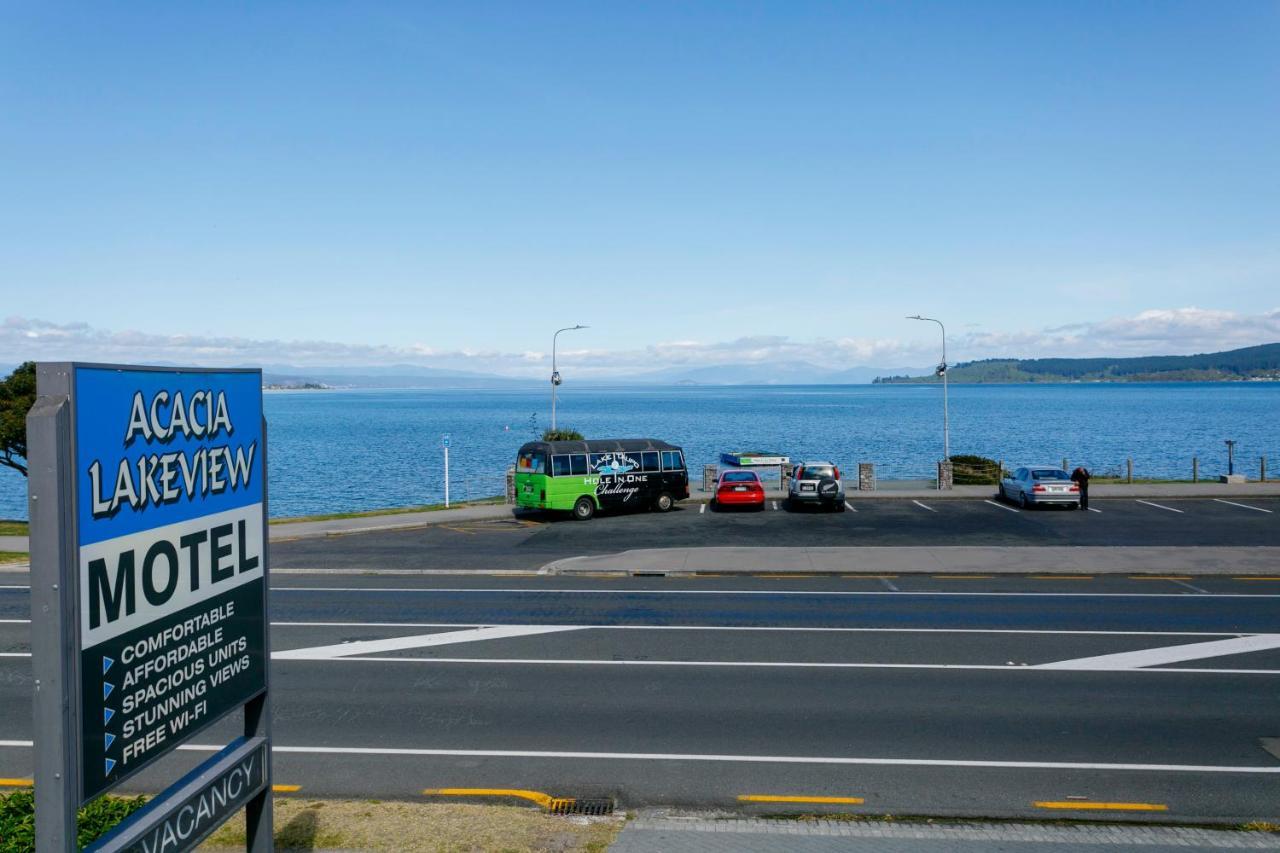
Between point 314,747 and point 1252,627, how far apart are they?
605 inches

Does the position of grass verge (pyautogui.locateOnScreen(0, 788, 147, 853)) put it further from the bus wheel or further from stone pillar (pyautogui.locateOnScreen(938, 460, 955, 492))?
stone pillar (pyautogui.locateOnScreen(938, 460, 955, 492))

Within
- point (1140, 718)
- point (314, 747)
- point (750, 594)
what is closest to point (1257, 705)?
point (1140, 718)

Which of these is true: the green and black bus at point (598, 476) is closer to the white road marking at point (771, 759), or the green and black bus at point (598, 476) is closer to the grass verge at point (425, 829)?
the white road marking at point (771, 759)

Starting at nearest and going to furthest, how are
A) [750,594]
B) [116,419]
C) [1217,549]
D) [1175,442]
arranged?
[116,419] < [750,594] < [1217,549] < [1175,442]

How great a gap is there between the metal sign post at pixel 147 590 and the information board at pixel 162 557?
11mm

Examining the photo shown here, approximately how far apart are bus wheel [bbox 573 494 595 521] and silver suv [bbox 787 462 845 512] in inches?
298

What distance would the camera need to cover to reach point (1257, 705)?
12562 mm

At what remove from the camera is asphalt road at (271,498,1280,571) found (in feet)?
86.6

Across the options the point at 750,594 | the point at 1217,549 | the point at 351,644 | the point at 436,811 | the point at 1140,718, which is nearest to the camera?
the point at 436,811

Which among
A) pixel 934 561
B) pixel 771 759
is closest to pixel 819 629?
pixel 771 759

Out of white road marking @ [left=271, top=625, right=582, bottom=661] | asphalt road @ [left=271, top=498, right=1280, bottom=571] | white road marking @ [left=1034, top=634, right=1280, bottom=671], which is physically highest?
white road marking @ [left=1034, top=634, right=1280, bottom=671]

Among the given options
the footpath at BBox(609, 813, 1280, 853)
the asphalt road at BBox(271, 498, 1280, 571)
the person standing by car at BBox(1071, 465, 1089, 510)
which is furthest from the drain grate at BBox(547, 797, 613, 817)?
the person standing by car at BBox(1071, 465, 1089, 510)

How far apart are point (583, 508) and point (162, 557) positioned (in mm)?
28338

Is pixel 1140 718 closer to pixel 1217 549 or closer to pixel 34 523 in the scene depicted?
pixel 34 523
